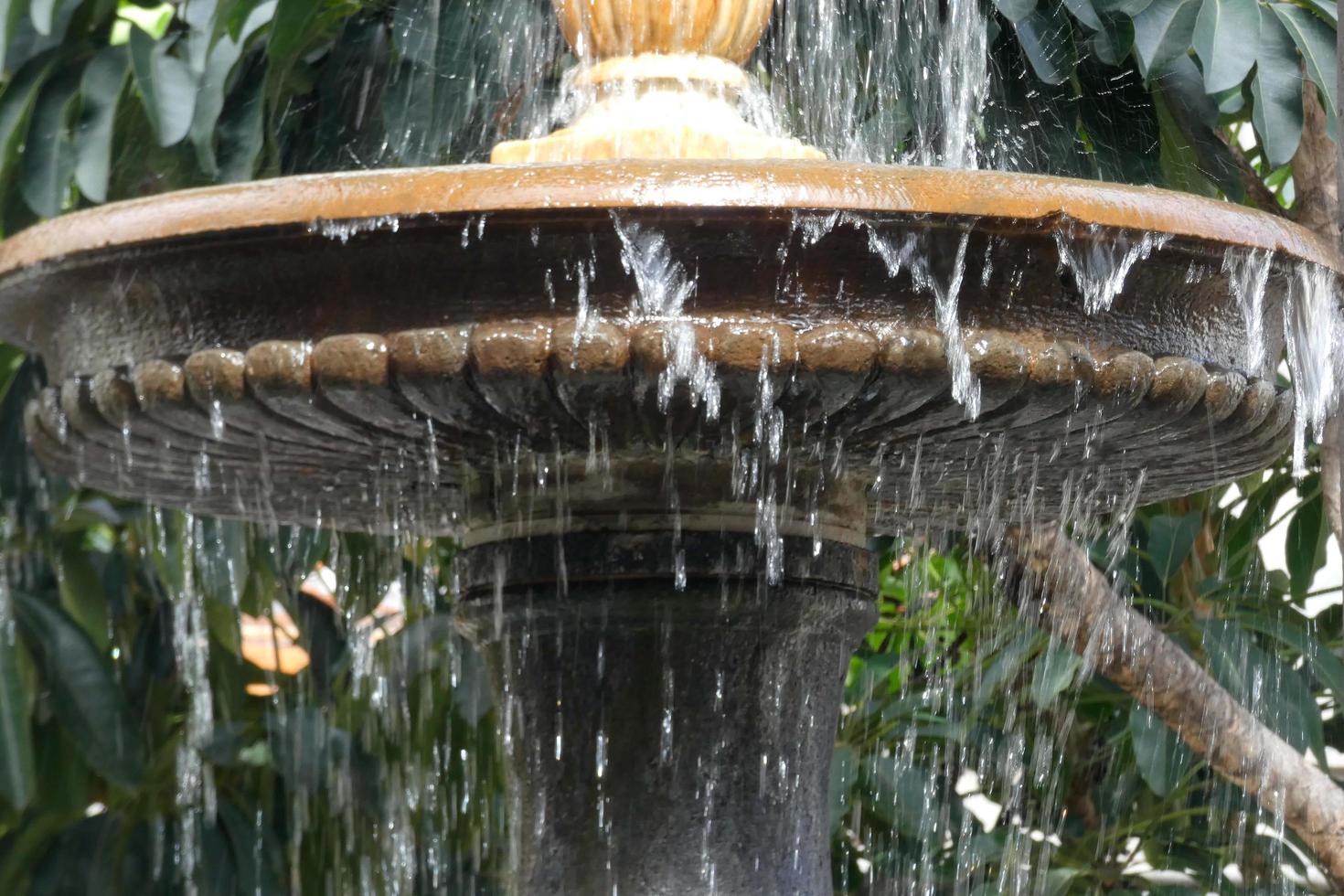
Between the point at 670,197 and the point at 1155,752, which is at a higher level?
the point at 670,197

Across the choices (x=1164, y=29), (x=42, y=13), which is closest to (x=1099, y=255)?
(x=1164, y=29)

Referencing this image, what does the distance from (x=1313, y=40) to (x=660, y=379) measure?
155cm

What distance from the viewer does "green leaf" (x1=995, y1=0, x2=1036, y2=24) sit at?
277 centimetres

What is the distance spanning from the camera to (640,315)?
171 centimetres

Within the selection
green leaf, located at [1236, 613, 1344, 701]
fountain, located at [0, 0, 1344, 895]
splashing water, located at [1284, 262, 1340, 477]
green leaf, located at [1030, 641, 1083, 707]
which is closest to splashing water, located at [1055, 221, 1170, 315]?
fountain, located at [0, 0, 1344, 895]

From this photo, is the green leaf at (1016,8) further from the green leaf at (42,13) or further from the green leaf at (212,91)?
the green leaf at (42,13)

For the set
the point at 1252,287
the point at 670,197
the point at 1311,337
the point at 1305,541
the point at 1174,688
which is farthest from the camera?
the point at 1305,541

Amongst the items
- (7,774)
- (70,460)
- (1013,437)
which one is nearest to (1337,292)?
(1013,437)

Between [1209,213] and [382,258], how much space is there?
0.79m

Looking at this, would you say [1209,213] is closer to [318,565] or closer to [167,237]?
[167,237]

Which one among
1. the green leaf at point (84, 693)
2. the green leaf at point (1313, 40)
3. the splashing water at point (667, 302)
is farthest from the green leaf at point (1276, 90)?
the green leaf at point (84, 693)

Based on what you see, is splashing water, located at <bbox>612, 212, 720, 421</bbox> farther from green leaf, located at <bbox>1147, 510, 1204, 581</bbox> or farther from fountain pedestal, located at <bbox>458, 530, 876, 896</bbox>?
green leaf, located at <bbox>1147, 510, 1204, 581</bbox>

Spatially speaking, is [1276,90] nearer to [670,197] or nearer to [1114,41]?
[1114,41]

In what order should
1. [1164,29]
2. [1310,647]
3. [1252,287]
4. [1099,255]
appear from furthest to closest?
[1310,647] < [1164,29] < [1252,287] < [1099,255]
